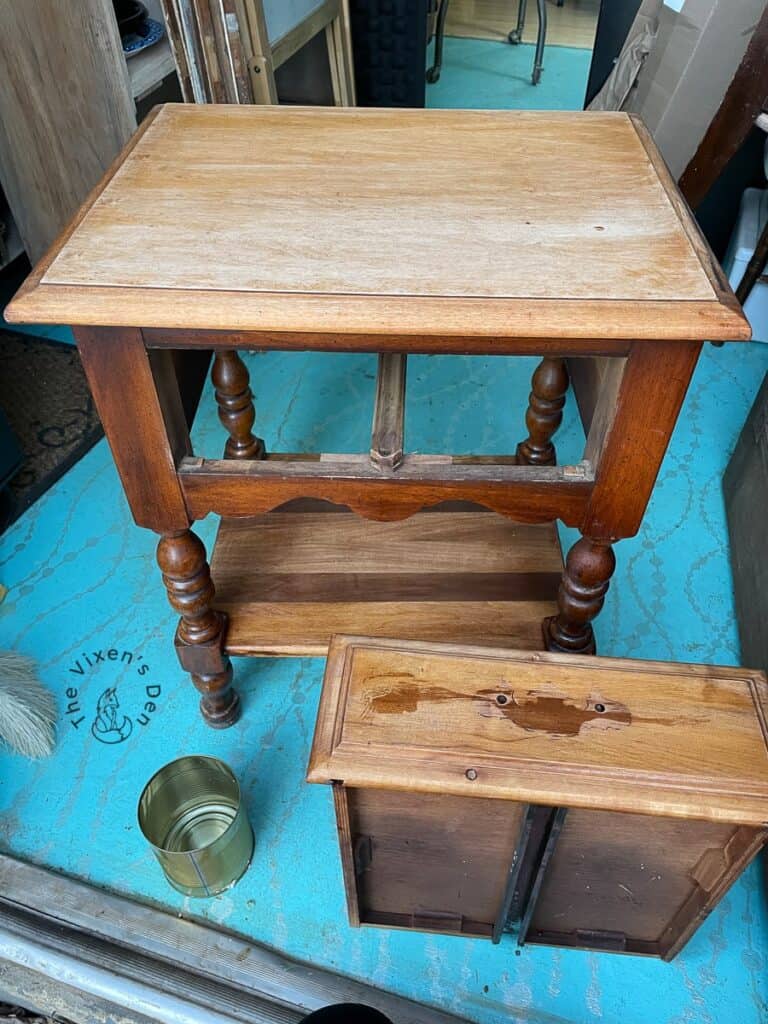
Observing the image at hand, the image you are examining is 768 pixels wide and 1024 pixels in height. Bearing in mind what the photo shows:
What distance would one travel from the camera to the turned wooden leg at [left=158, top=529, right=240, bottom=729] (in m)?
1.09

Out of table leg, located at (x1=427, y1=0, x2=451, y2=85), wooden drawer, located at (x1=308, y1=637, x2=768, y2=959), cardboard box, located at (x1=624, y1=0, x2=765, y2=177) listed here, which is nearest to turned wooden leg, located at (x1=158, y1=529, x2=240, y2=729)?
wooden drawer, located at (x1=308, y1=637, x2=768, y2=959)

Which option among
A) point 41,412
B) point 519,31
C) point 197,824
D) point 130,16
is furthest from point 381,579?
point 519,31

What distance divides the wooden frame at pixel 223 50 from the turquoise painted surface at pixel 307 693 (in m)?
0.67

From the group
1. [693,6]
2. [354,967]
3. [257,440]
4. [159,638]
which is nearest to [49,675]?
[159,638]

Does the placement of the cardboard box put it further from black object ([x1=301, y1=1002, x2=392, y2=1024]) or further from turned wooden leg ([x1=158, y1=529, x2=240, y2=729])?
black object ([x1=301, y1=1002, x2=392, y2=1024])

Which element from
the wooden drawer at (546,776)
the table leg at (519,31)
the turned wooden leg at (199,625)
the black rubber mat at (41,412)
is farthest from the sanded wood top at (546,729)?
the table leg at (519,31)

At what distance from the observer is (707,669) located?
91cm

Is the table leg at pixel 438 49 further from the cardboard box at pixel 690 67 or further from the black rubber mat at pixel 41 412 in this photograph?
the black rubber mat at pixel 41 412

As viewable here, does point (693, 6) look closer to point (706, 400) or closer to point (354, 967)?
point (706, 400)

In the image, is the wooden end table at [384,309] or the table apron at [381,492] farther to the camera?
the table apron at [381,492]

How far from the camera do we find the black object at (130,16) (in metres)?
1.86

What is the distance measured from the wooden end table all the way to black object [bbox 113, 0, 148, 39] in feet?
3.23

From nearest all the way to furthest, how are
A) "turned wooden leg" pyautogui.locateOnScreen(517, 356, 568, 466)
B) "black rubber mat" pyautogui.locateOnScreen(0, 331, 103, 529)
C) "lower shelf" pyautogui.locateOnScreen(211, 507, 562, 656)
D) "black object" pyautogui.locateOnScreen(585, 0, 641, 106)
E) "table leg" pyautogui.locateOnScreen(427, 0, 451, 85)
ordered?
1. "lower shelf" pyautogui.locateOnScreen(211, 507, 562, 656)
2. "turned wooden leg" pyautogui.locateOnScreen(517, 356, 568, 466)
3. "black rubber mat" pyautogui.locateOnScreen(0, 331, 103, 529)
4. "black object" pyautogui.locateOnScreen(585, 0, 641, 106)
5. "table leg" pyautogui.locateOnScreen(427, 0, 451, 85)

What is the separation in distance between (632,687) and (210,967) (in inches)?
27.8
